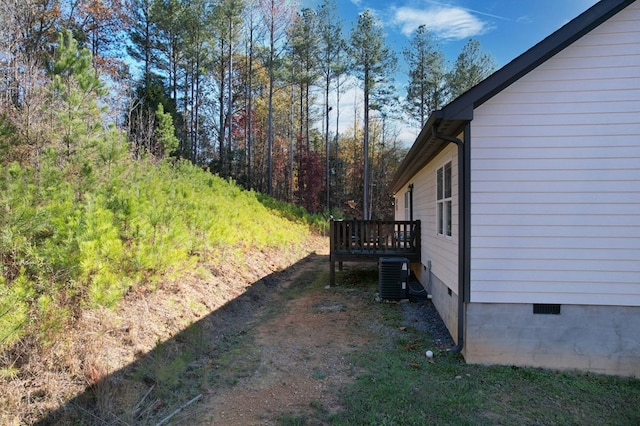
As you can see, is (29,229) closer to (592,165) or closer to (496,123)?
(496,123)

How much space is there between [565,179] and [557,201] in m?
0.27

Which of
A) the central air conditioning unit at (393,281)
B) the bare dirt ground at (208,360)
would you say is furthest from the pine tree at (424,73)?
the bare dirt ground at (208,360)

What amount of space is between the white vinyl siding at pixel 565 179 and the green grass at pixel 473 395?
84 cm

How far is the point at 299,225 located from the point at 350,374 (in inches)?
500

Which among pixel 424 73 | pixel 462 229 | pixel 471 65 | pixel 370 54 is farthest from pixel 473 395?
pixel 471 65

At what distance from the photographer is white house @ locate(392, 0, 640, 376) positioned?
3889 millimetres

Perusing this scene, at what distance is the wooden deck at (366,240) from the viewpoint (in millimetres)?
8062

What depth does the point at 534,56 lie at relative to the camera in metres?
3.91

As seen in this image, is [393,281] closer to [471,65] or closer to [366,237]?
[366,237]

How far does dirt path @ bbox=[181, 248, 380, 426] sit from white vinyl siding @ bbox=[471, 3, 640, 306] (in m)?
1.99

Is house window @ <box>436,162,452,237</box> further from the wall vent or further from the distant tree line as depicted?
the distant tree line

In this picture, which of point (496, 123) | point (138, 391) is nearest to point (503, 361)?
point (496, 123)

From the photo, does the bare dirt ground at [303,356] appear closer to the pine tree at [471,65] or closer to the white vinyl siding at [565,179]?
the white vinyl siding at [565,179]

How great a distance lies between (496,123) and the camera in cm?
412
